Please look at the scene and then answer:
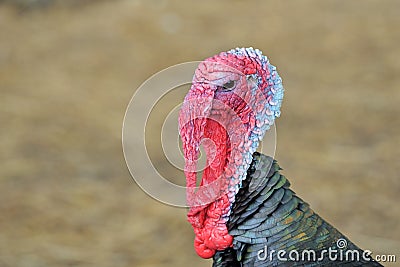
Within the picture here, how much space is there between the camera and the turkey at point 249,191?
203 cm

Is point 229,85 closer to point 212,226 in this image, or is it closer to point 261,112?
point 261,112

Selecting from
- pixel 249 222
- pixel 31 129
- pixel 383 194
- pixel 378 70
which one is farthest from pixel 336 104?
pixel 249 222

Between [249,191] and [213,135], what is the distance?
0.63 ft

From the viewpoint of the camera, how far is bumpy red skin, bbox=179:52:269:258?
1958mm

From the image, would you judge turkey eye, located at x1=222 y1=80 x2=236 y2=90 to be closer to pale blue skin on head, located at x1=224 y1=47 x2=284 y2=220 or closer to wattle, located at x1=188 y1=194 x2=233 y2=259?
pale blue skin on head, located at x1=224 y1=47 x2=284 y2=220

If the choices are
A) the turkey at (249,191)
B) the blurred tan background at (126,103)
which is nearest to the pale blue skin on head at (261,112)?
the turkey at (249,191)

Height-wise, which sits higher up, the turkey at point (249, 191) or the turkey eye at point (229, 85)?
the turkey eye at point (229, 85)

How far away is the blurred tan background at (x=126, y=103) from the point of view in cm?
436

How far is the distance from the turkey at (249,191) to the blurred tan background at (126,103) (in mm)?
2101

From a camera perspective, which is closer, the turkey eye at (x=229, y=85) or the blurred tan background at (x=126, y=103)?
the turkey eye at (x=229, y=85)

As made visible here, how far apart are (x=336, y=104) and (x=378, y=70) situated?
2.52 ft

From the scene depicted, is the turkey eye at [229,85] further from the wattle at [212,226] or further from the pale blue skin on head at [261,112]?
the wattle at [212,226]

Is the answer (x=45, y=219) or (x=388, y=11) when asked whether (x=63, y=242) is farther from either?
(x=388, y=11)

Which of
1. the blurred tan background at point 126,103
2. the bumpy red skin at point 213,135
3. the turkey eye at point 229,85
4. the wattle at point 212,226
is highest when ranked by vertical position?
the blurred tan background at point 126,103
